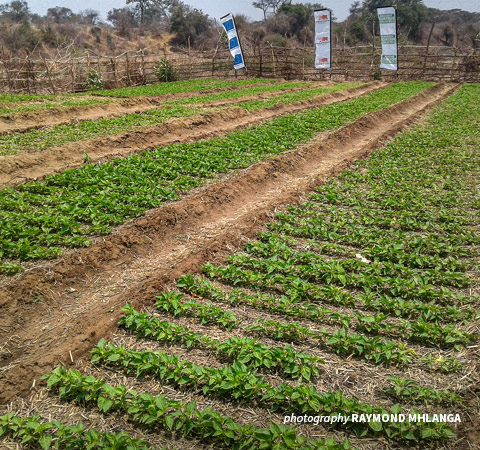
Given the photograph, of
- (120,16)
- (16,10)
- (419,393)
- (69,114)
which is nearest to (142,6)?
(120,16)

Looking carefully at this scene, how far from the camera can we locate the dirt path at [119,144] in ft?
30.3

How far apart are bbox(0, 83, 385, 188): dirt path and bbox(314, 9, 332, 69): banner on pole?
1407 centimetres

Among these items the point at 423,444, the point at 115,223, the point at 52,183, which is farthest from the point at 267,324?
the point at 52,183

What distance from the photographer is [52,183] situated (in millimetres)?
8055

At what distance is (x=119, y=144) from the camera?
11.5m

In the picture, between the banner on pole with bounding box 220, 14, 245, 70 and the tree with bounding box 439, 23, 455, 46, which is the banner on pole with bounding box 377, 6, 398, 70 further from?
the tree with bounding box 439, 23, 455, 46

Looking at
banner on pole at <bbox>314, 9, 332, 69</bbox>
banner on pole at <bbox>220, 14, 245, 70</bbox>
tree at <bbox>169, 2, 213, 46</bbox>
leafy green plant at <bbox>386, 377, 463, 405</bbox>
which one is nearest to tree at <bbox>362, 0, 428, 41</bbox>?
tree at <bbox>169, 2, 213, 46</bbox>

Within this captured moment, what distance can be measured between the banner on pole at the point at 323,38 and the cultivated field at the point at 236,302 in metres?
21.4

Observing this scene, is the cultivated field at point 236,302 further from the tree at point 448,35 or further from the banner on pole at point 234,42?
the tree at point 448,35

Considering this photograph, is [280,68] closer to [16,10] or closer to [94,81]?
[94,81]

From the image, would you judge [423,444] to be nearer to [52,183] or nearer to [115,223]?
[115,223]

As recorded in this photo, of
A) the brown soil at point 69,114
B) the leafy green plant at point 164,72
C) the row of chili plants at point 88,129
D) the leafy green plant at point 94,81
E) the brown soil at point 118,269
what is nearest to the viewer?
the brown soil at point 118,269

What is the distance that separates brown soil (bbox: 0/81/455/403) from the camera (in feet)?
13.4

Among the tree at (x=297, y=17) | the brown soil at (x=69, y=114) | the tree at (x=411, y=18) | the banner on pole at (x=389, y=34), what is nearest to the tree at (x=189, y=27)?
the tree at (x=297, y=17)
